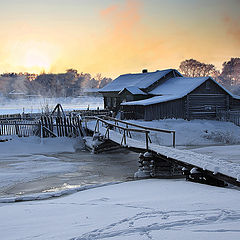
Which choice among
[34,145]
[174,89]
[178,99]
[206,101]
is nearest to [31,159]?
[34,145]

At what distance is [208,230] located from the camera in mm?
4742

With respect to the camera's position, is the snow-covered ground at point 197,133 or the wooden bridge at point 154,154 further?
the snow-covered ground at point 197,133

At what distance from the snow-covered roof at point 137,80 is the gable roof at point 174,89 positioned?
1187 mm

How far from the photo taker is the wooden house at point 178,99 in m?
29.9

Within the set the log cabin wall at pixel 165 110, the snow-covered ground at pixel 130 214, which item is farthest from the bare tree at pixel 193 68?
the snow-covered ground at pixel 130 214

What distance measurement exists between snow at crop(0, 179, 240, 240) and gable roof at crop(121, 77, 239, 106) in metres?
21.2

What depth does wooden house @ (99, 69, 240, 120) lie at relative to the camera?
2988 cm

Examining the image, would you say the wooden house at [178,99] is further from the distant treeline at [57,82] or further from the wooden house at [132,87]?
the distant treeline at [57,82]

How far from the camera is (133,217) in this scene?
5.73 meters

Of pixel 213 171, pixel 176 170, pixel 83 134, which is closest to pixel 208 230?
pixel 213 171

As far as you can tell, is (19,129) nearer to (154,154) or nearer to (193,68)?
(154,154)

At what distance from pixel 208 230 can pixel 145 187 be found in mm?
4874

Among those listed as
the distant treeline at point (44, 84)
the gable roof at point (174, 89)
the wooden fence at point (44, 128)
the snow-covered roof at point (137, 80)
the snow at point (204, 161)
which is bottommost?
the snow at point (204, 161)

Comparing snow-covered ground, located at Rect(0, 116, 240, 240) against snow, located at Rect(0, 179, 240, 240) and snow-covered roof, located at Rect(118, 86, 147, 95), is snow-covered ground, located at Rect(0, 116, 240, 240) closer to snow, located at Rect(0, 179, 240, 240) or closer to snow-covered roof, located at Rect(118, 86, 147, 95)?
snow, located at Rect(0, 179, 240, 240)
